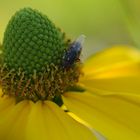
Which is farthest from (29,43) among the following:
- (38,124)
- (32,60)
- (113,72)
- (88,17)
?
(88,17)

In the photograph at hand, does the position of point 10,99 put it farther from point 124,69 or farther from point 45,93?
point 124,69

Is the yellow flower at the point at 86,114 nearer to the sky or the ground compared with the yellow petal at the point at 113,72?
nearer to the ground

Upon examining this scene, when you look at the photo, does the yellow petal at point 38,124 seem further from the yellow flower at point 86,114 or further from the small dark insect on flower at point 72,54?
the small dark insect on flower at point 72,54

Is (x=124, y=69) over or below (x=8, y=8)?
below

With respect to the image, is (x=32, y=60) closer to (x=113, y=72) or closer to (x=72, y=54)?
(x=72, y=54)

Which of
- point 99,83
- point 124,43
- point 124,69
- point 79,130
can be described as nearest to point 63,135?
point 79,130

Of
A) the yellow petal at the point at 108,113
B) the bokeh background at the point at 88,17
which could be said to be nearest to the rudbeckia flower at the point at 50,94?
the yellow petal at the point at 108,113

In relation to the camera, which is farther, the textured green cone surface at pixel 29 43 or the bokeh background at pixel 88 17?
the bokeh background at pixel 88 17
